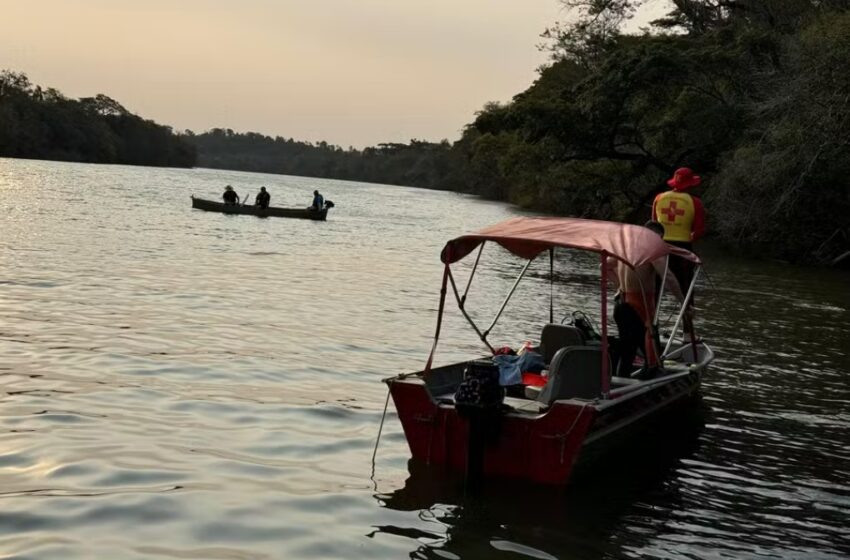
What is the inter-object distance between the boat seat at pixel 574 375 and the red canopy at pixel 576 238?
3.09ft

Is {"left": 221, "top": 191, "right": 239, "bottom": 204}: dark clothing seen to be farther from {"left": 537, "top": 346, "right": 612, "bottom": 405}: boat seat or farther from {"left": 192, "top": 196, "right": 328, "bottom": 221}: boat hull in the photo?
{"left": 537, "top": 346, "right": 612, "bottom": 405}: boat seat

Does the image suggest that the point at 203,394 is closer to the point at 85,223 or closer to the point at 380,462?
the point at 380,462

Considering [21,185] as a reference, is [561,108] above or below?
above

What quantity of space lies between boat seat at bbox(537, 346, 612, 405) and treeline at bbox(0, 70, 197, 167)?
141582 millimetres

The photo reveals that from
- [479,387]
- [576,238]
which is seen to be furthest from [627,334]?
[479,387]

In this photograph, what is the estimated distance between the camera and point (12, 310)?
46.4ft

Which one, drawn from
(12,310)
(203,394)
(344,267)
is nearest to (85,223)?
(344,267)

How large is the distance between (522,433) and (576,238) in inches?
80.5

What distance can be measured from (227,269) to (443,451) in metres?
15.2

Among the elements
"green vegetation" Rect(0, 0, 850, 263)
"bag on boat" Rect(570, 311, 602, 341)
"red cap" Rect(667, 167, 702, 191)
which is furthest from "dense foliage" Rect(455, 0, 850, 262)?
"bag on boat" Rect(570, 311, 602, 341)

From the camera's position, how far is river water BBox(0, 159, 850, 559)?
22.0 feet

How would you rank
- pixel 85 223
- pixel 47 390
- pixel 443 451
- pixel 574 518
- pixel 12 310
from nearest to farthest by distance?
pixel 574 518
pixel 443 451
pixel 47 390
pixel 12 310
pixel 85 223

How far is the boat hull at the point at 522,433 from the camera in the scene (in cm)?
754

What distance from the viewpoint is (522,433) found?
7680mm
